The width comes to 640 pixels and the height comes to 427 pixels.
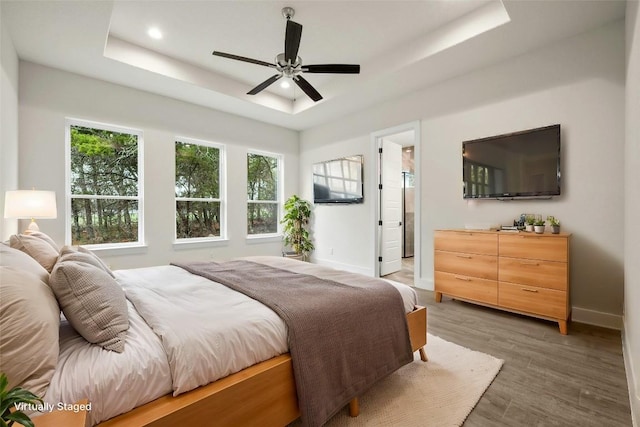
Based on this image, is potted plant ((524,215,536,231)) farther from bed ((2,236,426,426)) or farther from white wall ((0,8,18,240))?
white wall ((0,8,18,240))

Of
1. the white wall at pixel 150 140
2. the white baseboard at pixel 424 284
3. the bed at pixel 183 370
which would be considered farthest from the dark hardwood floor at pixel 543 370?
the white wall at pixel 150 140

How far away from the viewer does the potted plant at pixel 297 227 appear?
222 inches

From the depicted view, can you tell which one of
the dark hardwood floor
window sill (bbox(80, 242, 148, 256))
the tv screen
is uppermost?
the tv screen

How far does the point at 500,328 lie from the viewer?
276 cm

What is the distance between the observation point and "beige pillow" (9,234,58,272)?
4.97 feet

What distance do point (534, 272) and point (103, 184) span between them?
5.22 m

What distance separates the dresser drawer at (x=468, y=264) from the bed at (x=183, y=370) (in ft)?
7.25

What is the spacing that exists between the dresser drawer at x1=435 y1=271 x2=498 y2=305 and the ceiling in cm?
250

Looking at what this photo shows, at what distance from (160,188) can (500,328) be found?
4581 millimetres

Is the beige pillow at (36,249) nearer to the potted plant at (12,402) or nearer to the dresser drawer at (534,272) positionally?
the potted plant at (12,402)

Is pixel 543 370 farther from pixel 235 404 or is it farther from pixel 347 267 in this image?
pixel 347 267

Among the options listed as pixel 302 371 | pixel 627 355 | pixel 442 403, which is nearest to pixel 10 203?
pixel 302 371

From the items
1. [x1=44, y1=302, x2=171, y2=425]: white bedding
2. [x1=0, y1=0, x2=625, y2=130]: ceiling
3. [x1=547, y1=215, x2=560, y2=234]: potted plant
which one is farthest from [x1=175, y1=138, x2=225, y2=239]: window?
[x1=547, y1=215, x2=560, y2=234]: potted plant

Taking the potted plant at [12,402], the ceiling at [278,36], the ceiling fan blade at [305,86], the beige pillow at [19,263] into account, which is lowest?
the potted plant at [12,402]
